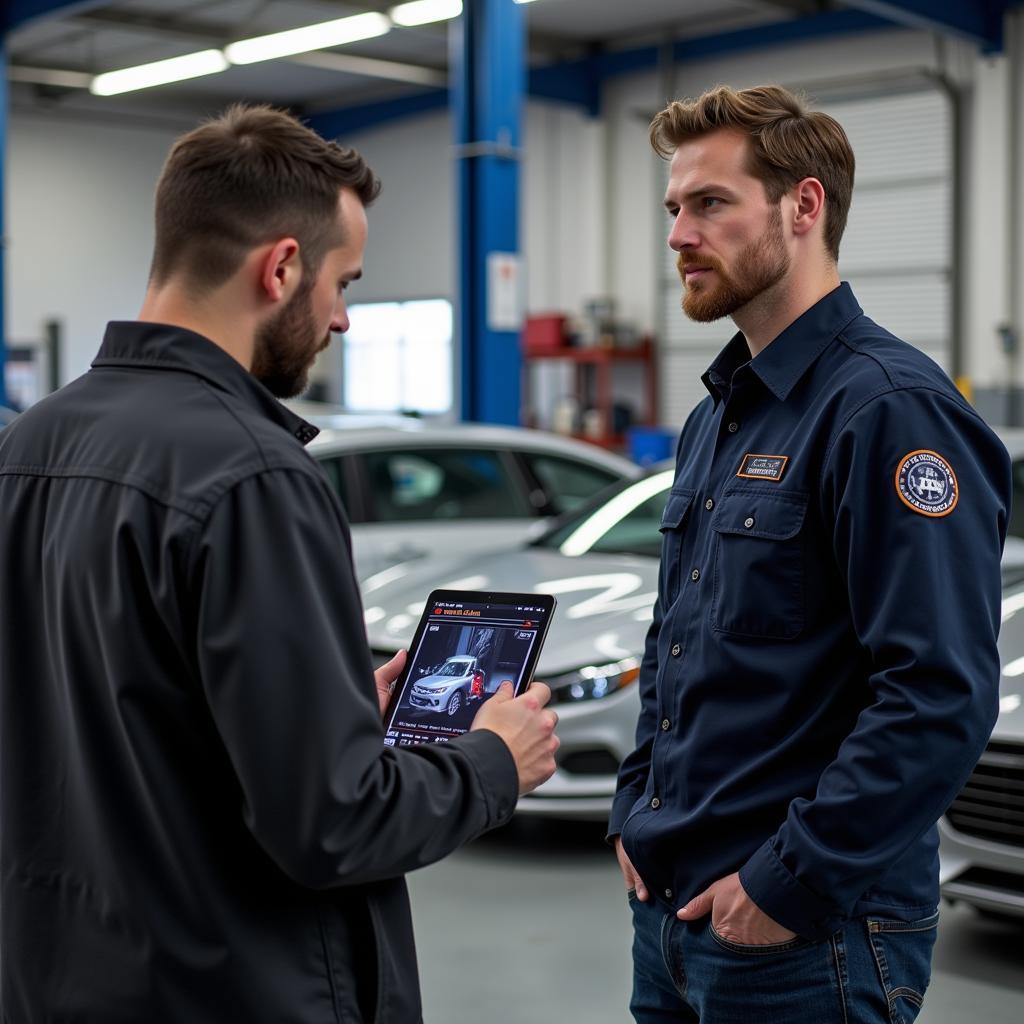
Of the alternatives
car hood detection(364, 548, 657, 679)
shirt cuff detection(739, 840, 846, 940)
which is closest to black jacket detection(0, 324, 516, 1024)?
shirt cuff detection(739, 840, 846, 940)

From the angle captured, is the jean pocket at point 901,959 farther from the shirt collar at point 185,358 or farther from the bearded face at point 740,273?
the shirt collar at point 185,358

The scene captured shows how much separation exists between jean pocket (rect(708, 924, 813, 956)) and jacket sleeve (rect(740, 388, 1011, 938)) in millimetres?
33

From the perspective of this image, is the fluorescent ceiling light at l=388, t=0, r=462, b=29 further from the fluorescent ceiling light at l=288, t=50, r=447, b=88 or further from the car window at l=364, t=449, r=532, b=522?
the car window at l=364, t=449, r=532, b=522

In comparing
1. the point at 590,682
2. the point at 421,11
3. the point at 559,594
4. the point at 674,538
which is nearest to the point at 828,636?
the point at 674,538

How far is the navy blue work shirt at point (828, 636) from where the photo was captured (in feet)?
5.12

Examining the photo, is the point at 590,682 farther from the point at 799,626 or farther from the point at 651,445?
the point at 651,445

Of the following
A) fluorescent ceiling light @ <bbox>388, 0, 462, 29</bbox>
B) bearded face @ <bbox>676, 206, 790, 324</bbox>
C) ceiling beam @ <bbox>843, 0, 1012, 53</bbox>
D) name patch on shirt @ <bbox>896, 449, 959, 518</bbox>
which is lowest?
name patch on shirt @ <bbox>896, 449, 959, 518</bbox>

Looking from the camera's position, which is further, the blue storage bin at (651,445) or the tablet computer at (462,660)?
the blue storage bin at (651,445)

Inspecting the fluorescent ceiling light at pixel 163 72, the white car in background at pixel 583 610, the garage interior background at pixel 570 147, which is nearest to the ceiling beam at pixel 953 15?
the garage interior background at pixel 570 147

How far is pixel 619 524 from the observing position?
17.1ft

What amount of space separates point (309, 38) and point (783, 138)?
12.7 meters

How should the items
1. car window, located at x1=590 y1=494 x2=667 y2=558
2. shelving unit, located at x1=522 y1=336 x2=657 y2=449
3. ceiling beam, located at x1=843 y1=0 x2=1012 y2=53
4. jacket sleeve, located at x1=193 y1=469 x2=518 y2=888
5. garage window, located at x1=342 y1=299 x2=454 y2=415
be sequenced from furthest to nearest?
1. garage window, located at x1=342 y1=299 x2=454 y2=415
2. shelving unit, located at x1=522 y1=336 x2=657 y2=449
3. ceiling beam, located at x1=843 y1=0 x2=1012 y2=53
4. car window, located at x1=590 y1=494 x2=667 y2=558
5. jacket sleeve, located at x1=193 y1=469 x2=518 y2=888

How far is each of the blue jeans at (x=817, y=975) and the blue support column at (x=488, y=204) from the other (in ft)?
23.2

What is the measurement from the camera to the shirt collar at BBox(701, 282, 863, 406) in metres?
1.79
